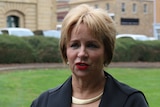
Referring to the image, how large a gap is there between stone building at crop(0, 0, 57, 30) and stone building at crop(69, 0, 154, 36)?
3061 centimetres

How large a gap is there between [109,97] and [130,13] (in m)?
76.2

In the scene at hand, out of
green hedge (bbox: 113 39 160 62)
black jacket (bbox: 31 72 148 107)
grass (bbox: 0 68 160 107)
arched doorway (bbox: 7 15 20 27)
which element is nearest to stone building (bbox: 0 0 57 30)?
arched doorway (bbox: 7 15 20 27)

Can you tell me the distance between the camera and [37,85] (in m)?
12.5

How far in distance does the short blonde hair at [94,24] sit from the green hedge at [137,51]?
20978 mm

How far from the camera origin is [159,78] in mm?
15984

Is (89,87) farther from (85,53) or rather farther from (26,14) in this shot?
(26,14)

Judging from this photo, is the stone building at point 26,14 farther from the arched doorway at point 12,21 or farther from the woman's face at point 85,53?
the woman's face at point 85,53

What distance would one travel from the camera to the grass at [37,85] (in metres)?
9.80

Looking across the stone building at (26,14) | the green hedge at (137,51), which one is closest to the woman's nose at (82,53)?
the green hedge at (137,51)

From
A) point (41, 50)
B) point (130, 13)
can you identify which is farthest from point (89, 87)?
point (130, 13)

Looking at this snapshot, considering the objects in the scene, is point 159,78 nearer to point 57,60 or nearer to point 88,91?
point 57,60

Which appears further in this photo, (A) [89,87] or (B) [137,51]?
(B) [137,51]

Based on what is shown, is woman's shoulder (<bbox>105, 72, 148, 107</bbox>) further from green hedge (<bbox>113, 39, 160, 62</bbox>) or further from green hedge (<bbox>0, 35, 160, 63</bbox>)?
green hedge (<bbox>113, 39, 160, 62</bbox>)

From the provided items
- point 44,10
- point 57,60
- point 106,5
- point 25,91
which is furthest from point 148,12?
point 25,91
